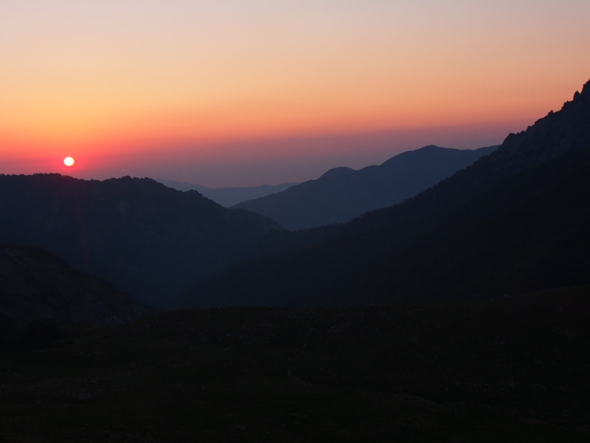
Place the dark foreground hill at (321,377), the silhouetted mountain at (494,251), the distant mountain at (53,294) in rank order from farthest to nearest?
1. the silhouetted mountain at (494,251)
2. the distant mountain at (53,294)
3. the dark foreground hill at (321,377)

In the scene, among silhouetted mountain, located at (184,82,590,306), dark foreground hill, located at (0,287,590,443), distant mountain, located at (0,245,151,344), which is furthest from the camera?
silhouetted mountain, located at (184,82,590,306)

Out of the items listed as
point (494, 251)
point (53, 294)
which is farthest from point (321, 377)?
point (494, 251)

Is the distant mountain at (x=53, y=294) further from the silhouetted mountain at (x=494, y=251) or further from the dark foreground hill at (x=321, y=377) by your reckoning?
the silhouetted mountain at (x=494, y=251)

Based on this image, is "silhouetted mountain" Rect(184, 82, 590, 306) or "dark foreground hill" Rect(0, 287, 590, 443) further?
"silhouetted mountain" Rect(184, 82, 590, 306)

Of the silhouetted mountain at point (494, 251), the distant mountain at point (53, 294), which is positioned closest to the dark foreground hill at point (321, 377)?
the distant mountain at point (53, 294)

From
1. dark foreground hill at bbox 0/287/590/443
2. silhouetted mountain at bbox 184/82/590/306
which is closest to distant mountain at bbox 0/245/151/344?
dark foreground hill at bbox 0/287/590/443

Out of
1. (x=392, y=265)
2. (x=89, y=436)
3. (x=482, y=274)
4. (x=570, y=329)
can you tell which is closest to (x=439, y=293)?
(x=482, y=274)

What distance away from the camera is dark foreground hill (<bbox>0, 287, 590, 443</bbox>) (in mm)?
28766

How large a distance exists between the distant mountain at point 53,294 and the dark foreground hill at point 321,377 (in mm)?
49842

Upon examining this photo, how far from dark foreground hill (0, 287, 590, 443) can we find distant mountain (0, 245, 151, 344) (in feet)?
164

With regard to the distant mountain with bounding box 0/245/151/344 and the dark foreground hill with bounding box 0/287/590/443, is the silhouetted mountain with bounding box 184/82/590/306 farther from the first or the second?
the dark foreground hill with bounding box 0/287/590/443

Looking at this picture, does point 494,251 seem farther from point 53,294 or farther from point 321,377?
point 321,377

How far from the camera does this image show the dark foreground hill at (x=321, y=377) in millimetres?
28766

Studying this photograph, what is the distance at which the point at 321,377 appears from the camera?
131 feet
